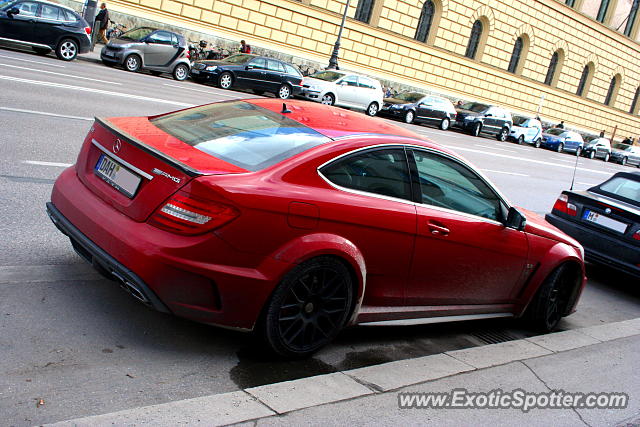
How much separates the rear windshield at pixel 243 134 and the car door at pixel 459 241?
0.88 meters

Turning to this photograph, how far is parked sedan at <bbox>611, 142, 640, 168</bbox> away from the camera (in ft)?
148

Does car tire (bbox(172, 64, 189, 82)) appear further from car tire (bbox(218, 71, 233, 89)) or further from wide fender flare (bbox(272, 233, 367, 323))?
wide fender flare (bbox(272, 233, 367, 323))

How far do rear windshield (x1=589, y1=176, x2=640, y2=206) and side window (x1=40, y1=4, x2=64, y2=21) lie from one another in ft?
52.9

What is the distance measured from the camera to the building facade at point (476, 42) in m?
31.2

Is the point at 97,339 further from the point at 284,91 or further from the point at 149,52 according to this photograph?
the point at 284,91

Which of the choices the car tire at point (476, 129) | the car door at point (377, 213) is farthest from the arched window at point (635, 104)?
the car door at point (377, 213)

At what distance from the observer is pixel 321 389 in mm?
3746

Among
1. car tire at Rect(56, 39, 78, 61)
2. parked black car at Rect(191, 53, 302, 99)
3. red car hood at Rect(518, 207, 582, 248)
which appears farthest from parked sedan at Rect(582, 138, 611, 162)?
red car hood at Rect(518, 207, 582, 248)

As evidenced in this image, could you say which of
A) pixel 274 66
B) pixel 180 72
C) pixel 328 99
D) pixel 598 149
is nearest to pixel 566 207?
pixel 180 72

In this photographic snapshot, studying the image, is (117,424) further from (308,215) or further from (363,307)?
(363,307)

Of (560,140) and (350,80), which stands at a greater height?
(350,80)

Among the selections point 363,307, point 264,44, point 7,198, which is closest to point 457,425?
point 363,307

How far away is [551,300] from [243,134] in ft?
10.4

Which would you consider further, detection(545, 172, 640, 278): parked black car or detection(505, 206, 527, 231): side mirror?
detection(545, 172, 640, 278): parked black car
